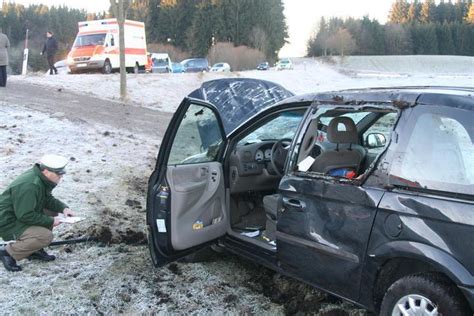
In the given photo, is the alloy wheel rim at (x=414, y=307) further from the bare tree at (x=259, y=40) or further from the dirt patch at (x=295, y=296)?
the bare tree at (x=259, y=40)

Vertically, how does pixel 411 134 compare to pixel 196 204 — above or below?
above

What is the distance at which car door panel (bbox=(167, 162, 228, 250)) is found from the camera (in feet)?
13.9

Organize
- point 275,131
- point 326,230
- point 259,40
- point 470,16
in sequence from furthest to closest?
point 470,16
point 259,40
point 275,131
point 326,230

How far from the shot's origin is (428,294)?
2832 mm

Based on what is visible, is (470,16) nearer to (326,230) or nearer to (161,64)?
(161,64)

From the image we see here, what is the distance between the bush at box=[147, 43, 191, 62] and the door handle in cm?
6175

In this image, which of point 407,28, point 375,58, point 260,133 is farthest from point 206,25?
point 260,133

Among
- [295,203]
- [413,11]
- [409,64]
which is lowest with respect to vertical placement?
[295,203]

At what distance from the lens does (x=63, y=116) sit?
11.4 metres

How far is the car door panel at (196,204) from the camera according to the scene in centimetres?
423

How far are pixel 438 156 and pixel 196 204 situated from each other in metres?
2.10

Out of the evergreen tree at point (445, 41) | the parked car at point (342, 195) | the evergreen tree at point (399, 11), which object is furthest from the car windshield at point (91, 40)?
the evergreen tree at point (399, 11)

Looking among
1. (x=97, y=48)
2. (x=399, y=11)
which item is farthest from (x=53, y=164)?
(x=399, y=11)

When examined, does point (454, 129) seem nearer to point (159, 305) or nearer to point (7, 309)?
point (159, 305)
